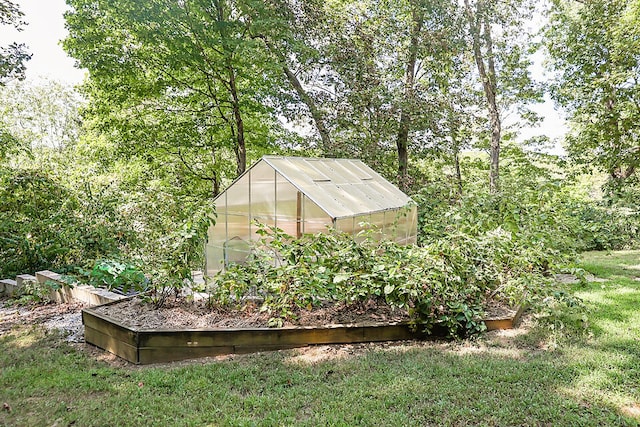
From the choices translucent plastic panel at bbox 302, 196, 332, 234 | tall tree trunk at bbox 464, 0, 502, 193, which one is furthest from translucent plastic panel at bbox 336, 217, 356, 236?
tall tree trunk at bbox 464, 0, 502, 193

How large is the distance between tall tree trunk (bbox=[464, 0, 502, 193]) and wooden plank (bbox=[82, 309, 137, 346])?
34.7 ft

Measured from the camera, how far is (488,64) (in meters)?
13.3

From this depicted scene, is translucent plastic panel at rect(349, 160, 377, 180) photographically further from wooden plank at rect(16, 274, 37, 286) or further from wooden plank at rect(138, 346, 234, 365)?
wooden plank at rect(16, 274, 37, 286)

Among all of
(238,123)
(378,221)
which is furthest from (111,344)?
(238,123)

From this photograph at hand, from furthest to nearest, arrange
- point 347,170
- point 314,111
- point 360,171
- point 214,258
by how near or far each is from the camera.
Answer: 1. point 314,111
2. point 360,171
3. point 347,170
4. point 214,258

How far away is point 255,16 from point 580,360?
10.6 m

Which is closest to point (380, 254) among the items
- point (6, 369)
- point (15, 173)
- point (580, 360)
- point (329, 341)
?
point (329, 341)

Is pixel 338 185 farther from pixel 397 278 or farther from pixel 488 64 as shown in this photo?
pixel 488 64

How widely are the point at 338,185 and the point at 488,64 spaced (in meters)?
9.57

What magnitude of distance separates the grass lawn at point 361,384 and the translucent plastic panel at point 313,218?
1.97m

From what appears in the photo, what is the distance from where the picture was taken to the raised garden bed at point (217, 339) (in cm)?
380

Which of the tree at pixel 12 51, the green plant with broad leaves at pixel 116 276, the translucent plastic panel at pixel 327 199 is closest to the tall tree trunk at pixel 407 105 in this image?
the translucent plastic panel at pixel 327 199

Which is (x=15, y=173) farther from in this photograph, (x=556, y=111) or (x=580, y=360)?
(x=556, y=111)

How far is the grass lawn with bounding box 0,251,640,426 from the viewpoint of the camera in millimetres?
2582
